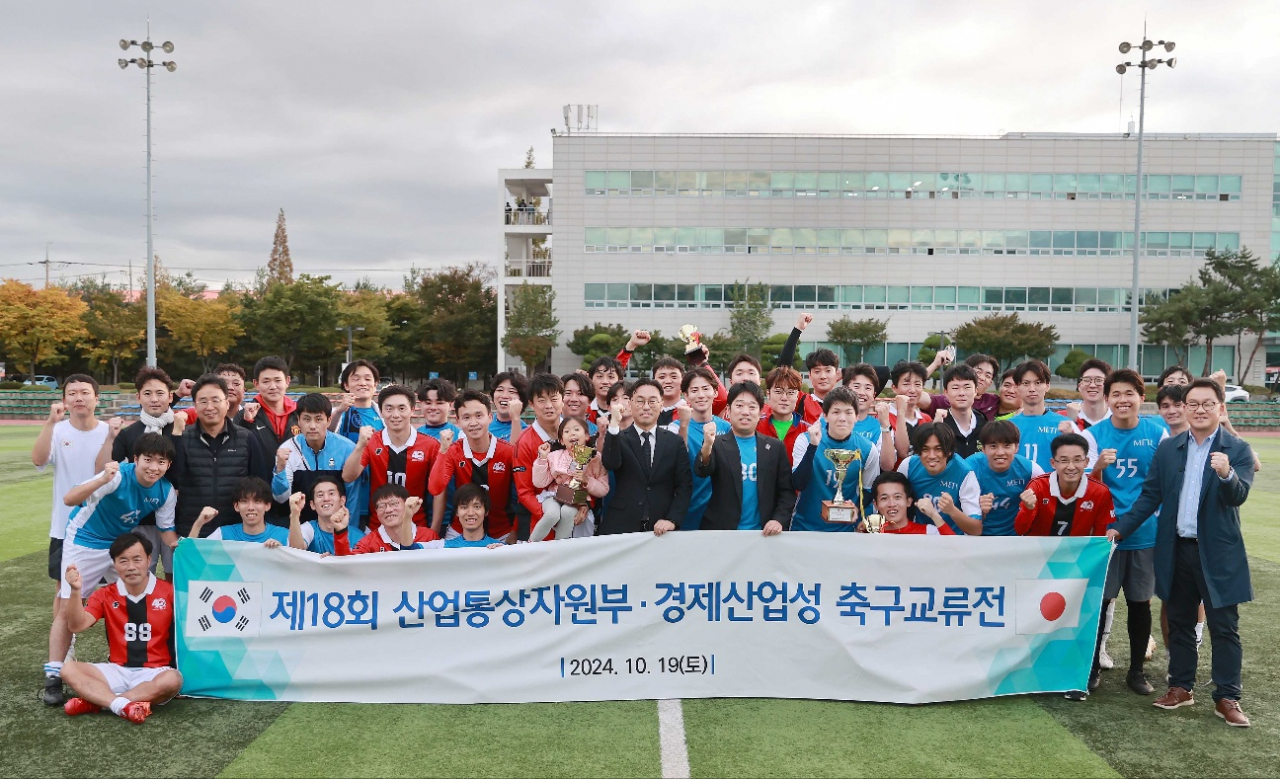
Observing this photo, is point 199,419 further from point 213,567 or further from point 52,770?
point 52,770

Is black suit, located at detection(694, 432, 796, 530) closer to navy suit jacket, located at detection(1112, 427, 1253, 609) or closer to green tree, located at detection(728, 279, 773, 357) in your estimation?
navy suit jacket, located at detection(1112, 427, 1253, 609)

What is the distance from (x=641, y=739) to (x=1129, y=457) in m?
3.61

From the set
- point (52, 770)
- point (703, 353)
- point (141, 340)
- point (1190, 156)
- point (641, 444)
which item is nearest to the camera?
point (52, 770)


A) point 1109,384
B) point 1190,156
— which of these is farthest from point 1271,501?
point 1190,156

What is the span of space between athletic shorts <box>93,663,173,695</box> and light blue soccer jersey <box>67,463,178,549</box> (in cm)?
79

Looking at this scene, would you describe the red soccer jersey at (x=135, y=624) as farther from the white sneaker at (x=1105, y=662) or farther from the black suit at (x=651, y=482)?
the white sneaker at (x=1105, y=662)

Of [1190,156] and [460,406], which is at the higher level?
[1190,156]

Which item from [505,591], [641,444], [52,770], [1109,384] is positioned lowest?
[52,770]

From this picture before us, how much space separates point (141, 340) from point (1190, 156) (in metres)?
57.0

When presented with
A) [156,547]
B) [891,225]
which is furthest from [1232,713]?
[891,225]

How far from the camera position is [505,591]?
16.0 ft

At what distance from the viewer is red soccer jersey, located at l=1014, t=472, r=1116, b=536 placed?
16.5 ft

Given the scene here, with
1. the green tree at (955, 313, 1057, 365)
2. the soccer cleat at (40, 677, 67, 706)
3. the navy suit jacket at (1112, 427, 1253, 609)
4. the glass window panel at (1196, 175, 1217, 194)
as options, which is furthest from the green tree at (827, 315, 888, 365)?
the soccer cleat at (40, 677, 67, 706)

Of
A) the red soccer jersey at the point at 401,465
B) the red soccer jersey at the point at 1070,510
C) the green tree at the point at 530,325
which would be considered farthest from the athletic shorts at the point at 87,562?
the green tree at the point at 530,325
